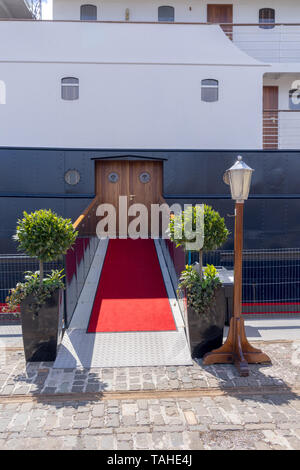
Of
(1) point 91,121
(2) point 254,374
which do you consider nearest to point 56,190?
(1) point 91,121

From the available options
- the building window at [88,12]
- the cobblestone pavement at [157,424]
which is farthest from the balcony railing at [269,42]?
the cobblestone pavement at [157,424]

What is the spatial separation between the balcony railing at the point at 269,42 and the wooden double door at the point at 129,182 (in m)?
4.73

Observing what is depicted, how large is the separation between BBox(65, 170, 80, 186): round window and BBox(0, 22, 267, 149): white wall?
0.80 m

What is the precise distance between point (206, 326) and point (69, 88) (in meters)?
7.64

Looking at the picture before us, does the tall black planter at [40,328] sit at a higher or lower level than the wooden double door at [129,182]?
lower

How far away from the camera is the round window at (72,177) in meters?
10.1

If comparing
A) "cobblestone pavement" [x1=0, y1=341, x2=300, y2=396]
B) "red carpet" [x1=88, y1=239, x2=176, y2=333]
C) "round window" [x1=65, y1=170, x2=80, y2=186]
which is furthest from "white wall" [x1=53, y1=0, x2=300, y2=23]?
"cobblestone pavement" [x1=0, y1=341, x2=300, y2=396]

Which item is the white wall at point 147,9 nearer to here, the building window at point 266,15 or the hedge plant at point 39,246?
the building window at point 266,15

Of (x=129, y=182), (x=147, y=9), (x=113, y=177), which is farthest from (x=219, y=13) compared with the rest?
(x=113, y=177)

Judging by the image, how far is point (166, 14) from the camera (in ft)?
41.5

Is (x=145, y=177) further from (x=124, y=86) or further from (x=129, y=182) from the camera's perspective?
(x=124, y=86)

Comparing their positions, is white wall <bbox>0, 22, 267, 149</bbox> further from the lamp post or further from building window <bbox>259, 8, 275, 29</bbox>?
the lamp post

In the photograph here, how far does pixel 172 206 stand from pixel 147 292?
3354mm

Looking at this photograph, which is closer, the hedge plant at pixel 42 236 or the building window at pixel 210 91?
the hedge plant at pixel 42 236
